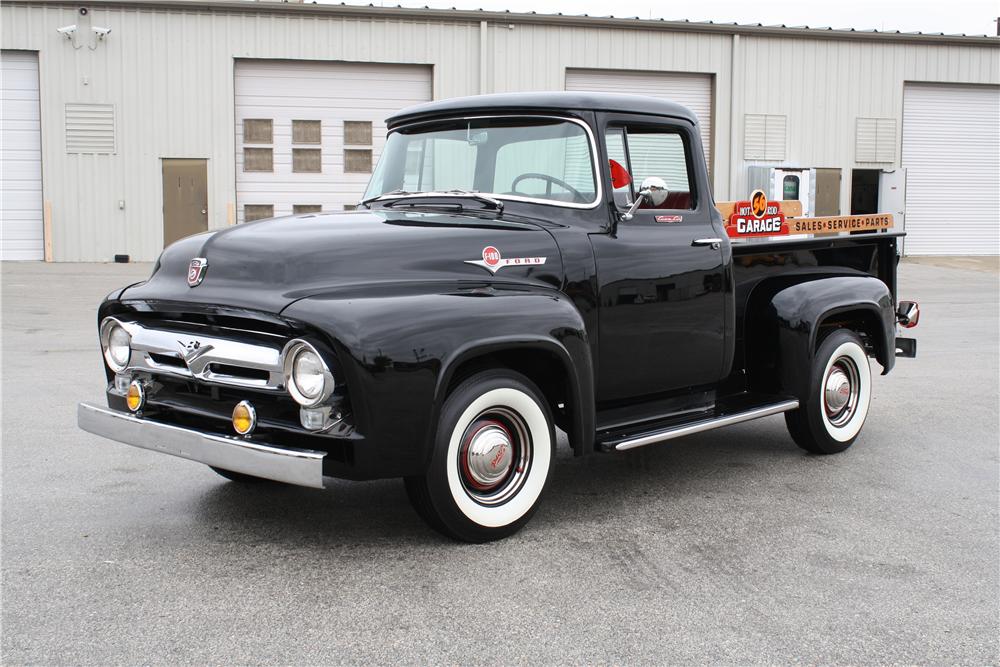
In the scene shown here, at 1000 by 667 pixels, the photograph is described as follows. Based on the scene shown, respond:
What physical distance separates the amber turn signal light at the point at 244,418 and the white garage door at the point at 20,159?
64.9 feet

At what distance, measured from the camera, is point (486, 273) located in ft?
14.3

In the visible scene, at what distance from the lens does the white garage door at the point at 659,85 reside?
23.4 m

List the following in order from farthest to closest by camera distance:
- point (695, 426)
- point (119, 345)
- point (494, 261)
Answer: point (695, 426) → point (119, 345) → point (494, 261)

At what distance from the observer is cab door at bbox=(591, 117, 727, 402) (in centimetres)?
488

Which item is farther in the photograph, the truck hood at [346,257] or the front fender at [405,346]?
the truck hood at [346,257]

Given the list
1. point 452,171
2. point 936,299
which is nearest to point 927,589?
point 452,171

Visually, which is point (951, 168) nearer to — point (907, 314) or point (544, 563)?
point (907, 314)

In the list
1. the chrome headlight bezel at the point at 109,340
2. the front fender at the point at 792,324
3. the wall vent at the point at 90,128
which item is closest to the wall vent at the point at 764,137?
the wall vent at the point at 90,128

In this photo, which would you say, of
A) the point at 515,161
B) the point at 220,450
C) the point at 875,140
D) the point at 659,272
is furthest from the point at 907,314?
the point at 875,140

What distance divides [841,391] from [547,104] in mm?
2616

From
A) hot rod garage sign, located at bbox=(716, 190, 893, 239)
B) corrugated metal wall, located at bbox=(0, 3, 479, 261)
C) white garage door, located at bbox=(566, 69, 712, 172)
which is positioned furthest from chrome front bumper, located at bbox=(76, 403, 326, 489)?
white garage door, located at bbox=(566, 69, 712, 172)

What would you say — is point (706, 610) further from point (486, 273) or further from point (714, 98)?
point (714, 98)

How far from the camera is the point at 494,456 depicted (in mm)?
4223

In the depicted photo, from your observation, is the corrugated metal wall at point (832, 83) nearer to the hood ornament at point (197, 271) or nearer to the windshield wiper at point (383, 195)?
the windshield wiper at point (383, 195)
